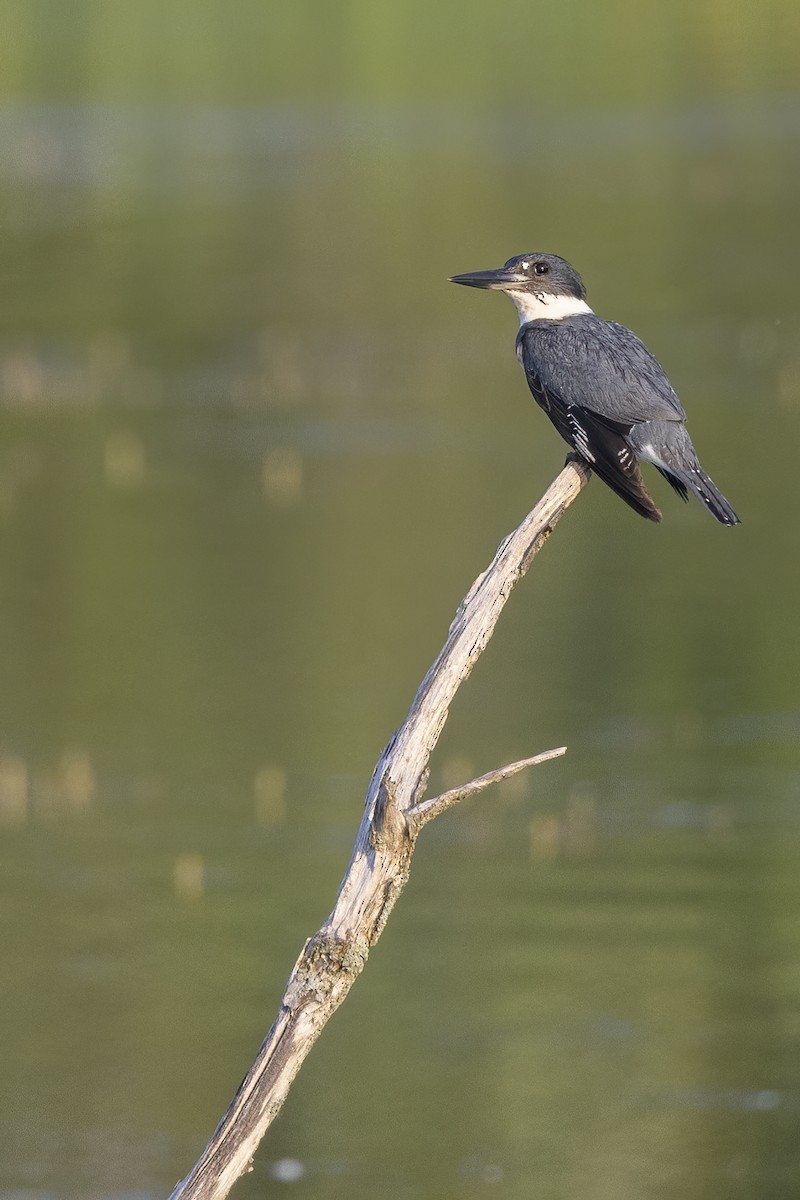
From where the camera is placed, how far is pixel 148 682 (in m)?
9.62

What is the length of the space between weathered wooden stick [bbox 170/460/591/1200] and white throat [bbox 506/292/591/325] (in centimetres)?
227

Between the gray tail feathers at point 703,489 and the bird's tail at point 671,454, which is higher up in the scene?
the bird's tail at point 671,454

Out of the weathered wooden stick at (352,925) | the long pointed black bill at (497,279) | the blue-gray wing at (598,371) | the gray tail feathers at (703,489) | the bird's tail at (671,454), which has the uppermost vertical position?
the long pointed black bill at (497,279)

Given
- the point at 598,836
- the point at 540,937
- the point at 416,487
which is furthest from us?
the point at 416,487

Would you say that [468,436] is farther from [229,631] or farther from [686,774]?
[686,774]

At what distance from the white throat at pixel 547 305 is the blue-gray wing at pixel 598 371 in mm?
163

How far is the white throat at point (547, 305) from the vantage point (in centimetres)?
630

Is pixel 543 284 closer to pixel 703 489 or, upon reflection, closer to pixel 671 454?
pixel 671 454

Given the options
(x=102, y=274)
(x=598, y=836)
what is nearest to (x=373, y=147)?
(x=102, y=274)

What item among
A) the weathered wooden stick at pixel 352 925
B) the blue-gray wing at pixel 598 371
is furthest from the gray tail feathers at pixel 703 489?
the weathered wooden stick at pixel 352 925

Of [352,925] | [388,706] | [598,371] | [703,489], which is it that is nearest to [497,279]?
[598,371]

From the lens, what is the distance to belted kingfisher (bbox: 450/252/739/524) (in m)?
5.43

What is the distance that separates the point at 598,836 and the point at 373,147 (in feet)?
68.4

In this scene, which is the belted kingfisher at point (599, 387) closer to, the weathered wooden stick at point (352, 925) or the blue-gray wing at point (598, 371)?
the blue-gray wing at point (598, 371)
